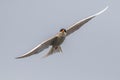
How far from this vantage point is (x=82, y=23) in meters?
7.68

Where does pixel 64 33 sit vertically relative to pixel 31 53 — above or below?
above

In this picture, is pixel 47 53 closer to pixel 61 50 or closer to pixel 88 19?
pixel 61 50

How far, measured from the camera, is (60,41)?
743cm

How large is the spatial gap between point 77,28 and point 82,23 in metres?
0.17

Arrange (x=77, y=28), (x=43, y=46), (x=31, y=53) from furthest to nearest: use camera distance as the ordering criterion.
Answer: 1. (x=77, y=28)
2. (x=43, y=46)
3. (x=31, y=53)

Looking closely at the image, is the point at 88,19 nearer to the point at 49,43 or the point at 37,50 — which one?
the point at 49,43

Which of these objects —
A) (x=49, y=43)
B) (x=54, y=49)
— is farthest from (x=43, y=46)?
(x=54, y=49)

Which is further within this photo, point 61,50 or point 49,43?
point 61,50

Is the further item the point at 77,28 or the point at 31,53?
the point at 77,28

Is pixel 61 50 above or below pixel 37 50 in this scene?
above

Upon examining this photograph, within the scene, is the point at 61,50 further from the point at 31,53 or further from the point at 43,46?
the point at 31,53

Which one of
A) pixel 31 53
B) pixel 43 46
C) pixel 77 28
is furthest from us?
pixel 77 28

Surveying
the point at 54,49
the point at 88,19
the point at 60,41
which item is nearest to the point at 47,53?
the point at 54,49

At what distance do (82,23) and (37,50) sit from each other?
4.56 feet
